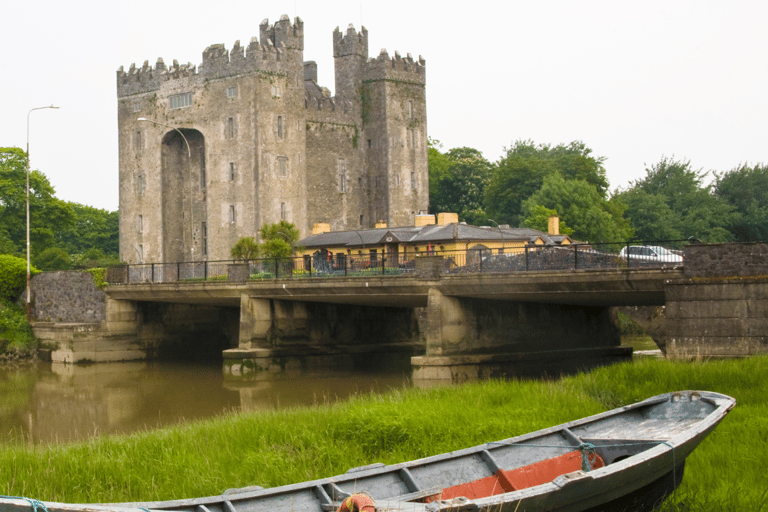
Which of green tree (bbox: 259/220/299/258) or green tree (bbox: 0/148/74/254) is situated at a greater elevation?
green tree (bbox: 0/148/74/254)

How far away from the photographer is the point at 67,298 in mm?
48094

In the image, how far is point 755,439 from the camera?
12.9m

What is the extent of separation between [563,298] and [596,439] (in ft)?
69.3

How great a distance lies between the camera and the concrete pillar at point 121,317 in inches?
1780

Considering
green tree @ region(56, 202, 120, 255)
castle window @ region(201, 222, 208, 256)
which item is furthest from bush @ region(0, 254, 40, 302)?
green tree @ region(56, 202, 120, 255)

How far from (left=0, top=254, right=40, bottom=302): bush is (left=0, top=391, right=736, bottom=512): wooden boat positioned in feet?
147

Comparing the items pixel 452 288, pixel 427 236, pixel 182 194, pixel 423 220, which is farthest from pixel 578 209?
pixel 452 288

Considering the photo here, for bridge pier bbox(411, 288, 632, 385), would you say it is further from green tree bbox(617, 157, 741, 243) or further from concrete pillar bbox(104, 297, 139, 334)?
green tree bbox(617, 157, 741, 243)

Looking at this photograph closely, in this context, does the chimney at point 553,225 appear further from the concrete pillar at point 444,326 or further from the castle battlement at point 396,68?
the concrete pillar at point 444,326

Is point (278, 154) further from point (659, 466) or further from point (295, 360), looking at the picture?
point (659, 466)

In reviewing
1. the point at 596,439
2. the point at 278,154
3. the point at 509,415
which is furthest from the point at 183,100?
the point at 596,439

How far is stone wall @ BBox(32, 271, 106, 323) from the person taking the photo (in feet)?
153

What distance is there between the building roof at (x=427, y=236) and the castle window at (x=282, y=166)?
5.50 m

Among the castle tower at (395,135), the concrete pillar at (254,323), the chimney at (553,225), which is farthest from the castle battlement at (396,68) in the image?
the concrete pillar at (254,323)
